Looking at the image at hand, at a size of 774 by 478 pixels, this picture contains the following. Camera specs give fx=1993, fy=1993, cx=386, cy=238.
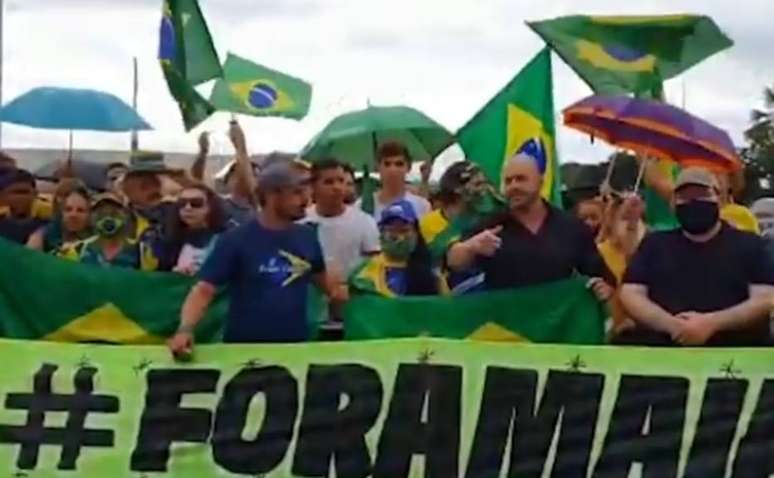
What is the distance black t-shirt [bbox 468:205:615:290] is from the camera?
9070mm

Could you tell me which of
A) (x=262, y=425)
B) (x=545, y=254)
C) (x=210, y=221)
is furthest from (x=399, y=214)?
(x=262, y=425)

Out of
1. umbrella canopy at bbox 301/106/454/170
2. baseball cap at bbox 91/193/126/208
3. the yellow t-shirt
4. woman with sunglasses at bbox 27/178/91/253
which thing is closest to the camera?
baseball cap at bbox 91/193/126/208

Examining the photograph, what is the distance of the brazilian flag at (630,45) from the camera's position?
1138 centimetres

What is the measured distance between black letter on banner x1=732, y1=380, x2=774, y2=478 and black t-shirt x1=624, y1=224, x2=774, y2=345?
0.34 m

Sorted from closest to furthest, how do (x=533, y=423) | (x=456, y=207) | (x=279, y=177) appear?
(x=533, y=423) < (x=279, y=177) < (x=456, y=207)

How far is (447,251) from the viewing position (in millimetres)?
9469

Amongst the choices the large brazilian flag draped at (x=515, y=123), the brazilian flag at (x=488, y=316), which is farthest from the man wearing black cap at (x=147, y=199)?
the large brazilian flag draped at (x=515, y=123)

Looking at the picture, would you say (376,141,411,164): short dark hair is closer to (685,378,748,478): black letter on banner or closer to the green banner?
the green banner

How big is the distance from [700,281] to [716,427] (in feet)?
2.13

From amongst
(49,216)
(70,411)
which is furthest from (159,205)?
(70,411)

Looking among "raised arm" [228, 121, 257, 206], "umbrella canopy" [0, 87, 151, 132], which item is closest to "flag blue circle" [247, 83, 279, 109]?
"raised arm" [228, 121, 257, 206]

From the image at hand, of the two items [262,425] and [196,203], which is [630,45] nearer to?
[196,203]

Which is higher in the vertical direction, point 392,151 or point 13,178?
point 392,151

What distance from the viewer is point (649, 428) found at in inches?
342
